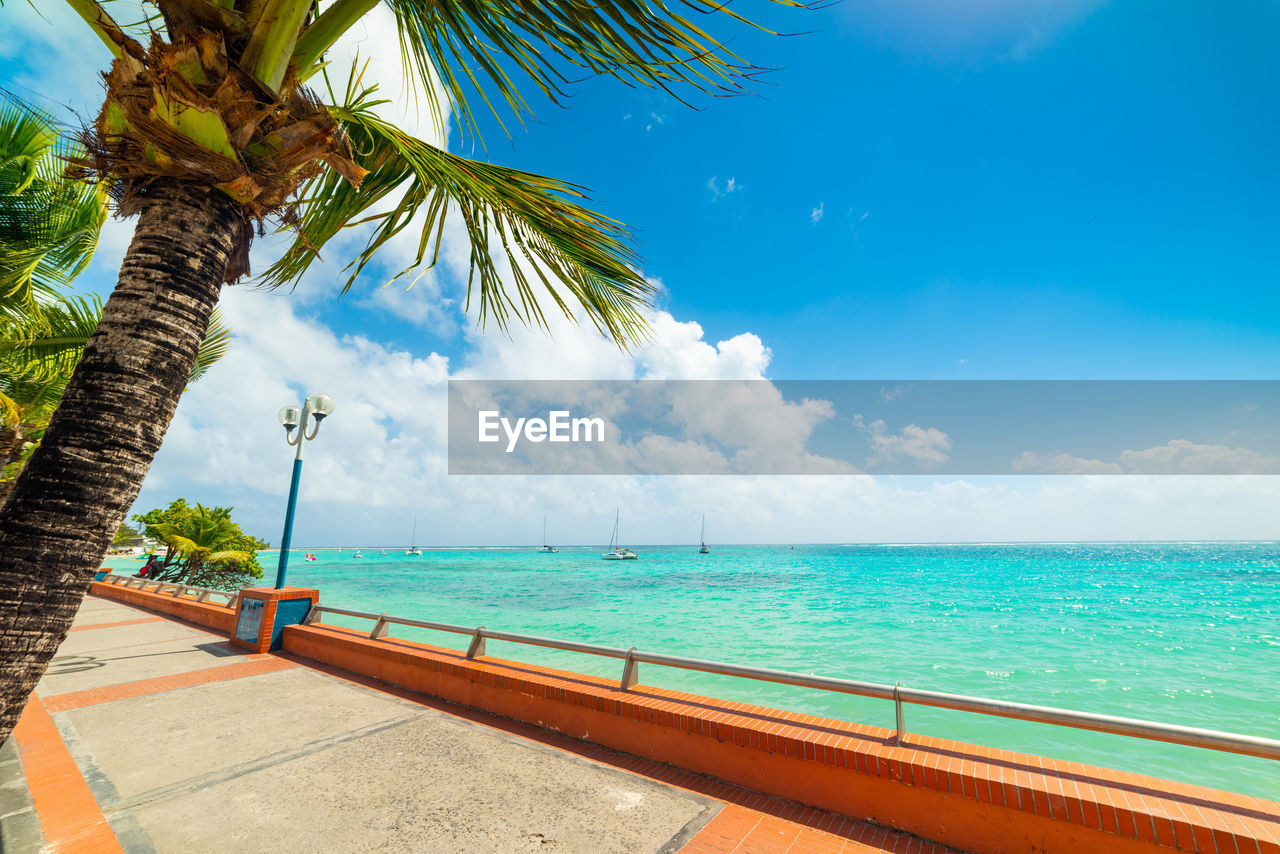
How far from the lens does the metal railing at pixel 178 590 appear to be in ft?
34.5

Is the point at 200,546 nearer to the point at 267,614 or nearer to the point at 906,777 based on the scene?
the point at 267,614

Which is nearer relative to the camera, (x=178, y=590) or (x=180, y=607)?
(x=180, y=607)

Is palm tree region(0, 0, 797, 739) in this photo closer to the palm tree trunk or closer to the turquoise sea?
the palm tree trunk

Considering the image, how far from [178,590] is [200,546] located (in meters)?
10.7

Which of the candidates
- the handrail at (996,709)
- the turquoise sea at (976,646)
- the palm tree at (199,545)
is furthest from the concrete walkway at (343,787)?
the palm tree at (199,545)

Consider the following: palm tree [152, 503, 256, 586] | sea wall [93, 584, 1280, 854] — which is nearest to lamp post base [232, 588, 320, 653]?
sea wall [93, 584, 1280, 854]

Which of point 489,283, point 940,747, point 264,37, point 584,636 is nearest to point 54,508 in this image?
point 264,37

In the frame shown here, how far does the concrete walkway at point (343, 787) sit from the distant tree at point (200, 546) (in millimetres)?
18291

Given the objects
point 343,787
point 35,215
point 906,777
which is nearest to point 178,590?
point 35,215

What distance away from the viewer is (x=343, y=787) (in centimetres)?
379

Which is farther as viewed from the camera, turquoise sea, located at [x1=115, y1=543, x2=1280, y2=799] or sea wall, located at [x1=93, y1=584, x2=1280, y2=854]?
turquoise sea, located at [x1=115, y1=543, x2=1280, y2=799]

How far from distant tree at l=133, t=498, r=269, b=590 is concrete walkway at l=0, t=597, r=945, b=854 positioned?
720 inches

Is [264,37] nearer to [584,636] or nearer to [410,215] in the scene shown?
[410,215]

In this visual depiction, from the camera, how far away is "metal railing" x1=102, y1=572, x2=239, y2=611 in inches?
414
